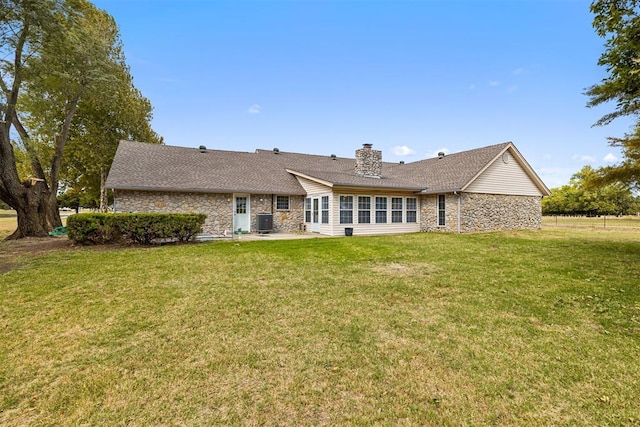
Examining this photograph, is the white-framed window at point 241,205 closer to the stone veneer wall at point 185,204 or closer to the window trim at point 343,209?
the stone veneer wall at point 185,204

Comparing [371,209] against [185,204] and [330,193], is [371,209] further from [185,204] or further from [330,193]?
[185,204]

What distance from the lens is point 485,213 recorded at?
16.8 m

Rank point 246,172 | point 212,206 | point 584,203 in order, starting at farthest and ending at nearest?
point 584,203
point 246,172
point 212,206

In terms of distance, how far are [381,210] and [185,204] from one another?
10.2 m

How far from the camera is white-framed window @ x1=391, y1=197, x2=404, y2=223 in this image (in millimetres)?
16844

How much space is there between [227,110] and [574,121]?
1990cm

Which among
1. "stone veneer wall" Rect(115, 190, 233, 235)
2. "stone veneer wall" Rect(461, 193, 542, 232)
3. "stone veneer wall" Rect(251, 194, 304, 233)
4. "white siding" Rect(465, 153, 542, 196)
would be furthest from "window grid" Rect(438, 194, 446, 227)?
"stone veneer wall" Rect(115, 190, 233, 235)

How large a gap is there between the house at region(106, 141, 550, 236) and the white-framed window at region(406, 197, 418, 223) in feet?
0.19

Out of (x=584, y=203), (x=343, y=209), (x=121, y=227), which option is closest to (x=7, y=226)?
(x=121, y=227)

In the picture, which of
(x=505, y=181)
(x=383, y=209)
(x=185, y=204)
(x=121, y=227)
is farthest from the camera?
(x=505, y=181)

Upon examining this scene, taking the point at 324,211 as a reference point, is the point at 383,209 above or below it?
above

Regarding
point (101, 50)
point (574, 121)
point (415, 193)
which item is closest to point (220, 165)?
point (101, 50)

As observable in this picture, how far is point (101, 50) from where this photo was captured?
15992 millimetres

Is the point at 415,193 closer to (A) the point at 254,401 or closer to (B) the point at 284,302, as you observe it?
(B) the point at 284,302
